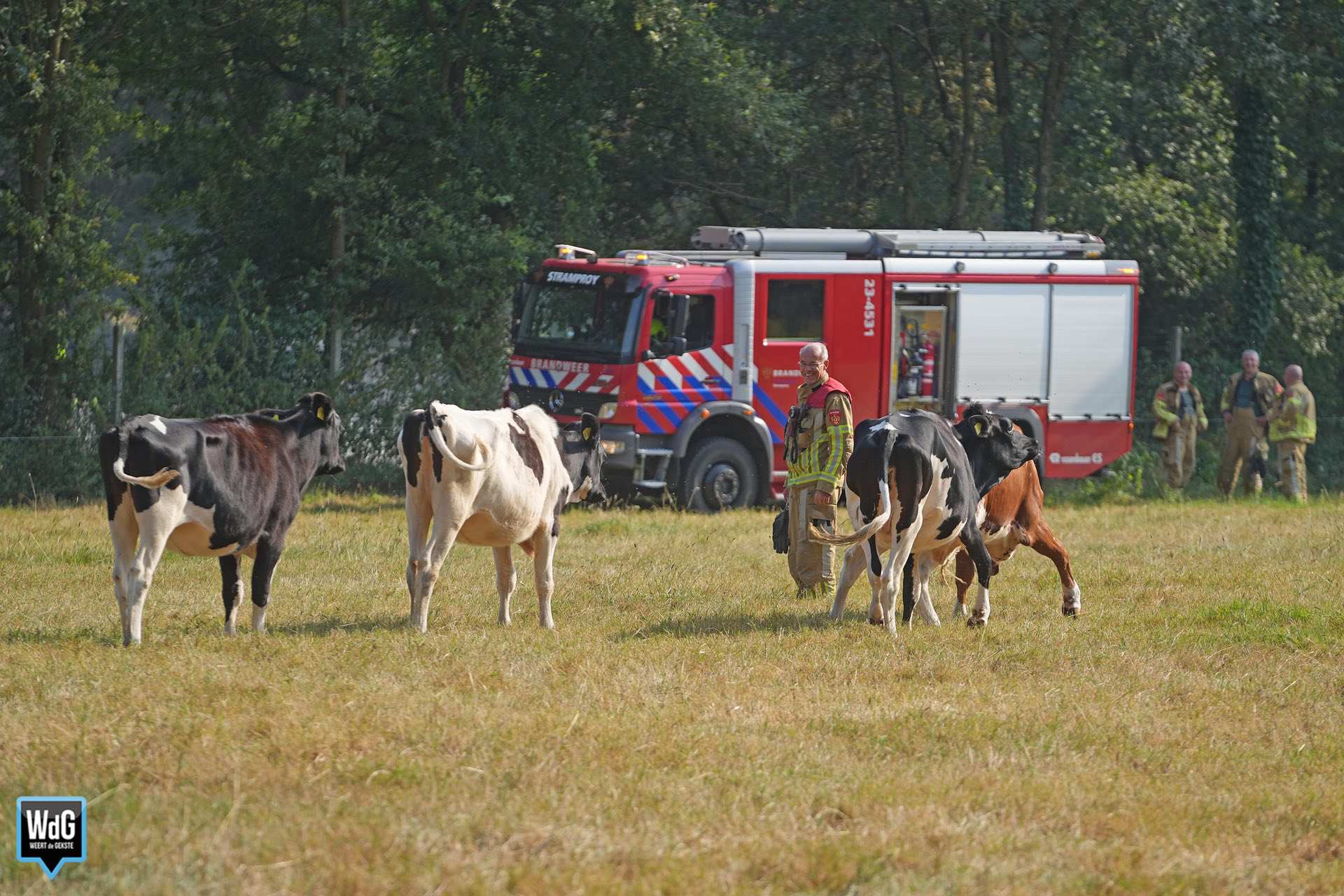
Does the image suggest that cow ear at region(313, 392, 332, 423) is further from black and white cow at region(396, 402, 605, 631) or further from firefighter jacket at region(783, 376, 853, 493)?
firefighter jacket at region(783, 376, 853, 493)

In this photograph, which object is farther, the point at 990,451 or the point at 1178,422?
the point at 1178,422

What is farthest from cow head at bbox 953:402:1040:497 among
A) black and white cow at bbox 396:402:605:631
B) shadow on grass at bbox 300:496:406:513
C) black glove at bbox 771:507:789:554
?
shadow on grass at bbox 300:496:406:513

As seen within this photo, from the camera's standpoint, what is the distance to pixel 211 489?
953 centimetres

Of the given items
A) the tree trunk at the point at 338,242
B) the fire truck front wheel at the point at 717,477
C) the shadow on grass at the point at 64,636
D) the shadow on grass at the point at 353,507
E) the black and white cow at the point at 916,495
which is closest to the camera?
the shadow on grass at the point at 64,636

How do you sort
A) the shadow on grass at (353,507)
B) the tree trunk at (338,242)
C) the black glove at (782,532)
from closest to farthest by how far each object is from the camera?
the black glove at (782,532)
the shadow on grass at (353,507)
the tree trunk at (338,242)

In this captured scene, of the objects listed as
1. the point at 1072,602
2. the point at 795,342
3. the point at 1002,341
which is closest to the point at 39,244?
the point at 795,342

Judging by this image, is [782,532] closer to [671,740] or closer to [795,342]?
[671,740]

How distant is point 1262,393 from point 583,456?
12166mm

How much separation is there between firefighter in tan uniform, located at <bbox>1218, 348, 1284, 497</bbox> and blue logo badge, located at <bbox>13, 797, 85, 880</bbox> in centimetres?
1723

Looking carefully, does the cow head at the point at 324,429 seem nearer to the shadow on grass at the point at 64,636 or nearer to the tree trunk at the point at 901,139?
the shadow on grass at the point at 64,636

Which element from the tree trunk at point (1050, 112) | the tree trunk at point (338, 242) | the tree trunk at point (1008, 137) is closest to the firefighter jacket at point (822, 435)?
the tree trunk at point (338, 242)

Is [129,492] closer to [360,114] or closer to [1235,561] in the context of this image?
[1235,561]

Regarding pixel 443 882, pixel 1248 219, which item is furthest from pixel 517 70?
pixel 443 882

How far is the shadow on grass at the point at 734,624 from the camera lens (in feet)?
34.5
